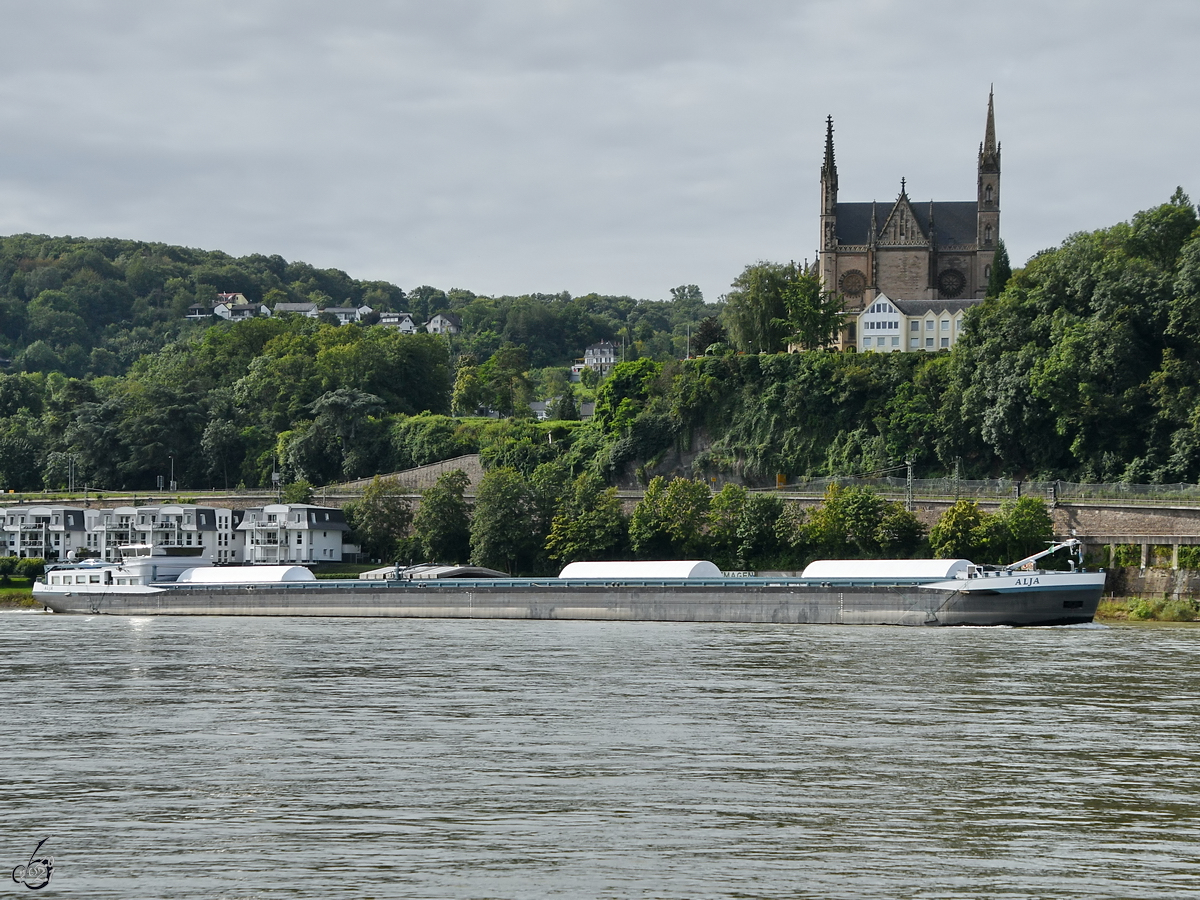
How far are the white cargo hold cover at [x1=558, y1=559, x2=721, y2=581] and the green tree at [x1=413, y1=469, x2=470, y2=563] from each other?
27.5 metres

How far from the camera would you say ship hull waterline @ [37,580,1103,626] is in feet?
205

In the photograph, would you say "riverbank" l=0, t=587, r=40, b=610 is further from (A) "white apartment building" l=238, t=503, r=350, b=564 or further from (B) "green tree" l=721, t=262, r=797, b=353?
(B) "green tree" l=721, t=262, r=797, b=353

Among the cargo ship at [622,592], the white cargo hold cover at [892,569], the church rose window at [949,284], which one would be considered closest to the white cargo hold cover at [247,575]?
the cargo ship at [622,592]

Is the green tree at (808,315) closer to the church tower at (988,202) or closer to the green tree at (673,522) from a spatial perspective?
the church tower at (988,202)

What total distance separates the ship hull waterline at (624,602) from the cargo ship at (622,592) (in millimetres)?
53

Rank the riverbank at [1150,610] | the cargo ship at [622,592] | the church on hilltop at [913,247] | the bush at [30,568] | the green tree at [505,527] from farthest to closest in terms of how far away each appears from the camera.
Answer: the church on hilltop at [913,247] → the bush at [30,568] → the green tree at [505,527] → the riverbank at [1150,610] → the cargo ship at [622,592]

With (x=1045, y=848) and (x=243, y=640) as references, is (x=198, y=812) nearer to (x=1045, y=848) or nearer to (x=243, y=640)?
(x=1045, y=848)

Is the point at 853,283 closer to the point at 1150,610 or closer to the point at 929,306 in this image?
the point at 929,306

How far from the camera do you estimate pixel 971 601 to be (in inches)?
2472

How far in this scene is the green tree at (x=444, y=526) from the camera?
A: 342ft

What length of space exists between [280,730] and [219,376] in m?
135

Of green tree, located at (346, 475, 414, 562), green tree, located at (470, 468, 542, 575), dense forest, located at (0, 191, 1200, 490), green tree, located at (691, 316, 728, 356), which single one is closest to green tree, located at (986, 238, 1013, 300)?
dense forest, located at (0, 191, 1200, 490)

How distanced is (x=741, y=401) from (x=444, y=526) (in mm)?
23781

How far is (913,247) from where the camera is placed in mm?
127750
